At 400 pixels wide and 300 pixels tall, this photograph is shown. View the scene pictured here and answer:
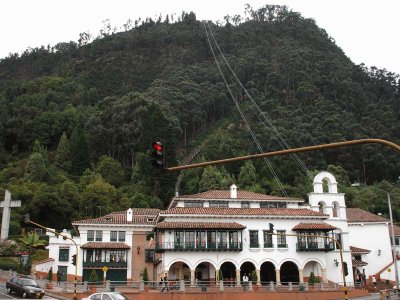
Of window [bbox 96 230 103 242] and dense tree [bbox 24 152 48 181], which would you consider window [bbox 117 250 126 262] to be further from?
dense tree [bbox 24 152 48 181]

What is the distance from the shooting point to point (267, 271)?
57062mm

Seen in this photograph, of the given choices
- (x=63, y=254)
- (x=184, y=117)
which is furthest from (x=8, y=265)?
(x=184, y=117)

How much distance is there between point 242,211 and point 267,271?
766 cm

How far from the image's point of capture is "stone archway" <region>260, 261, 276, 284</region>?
5667 cm

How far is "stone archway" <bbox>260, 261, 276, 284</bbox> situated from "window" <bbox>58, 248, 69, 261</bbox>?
2456cm

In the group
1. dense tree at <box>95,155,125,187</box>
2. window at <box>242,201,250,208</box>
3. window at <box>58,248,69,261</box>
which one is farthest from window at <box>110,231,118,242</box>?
dense tree at <box>95,155,125,187</box>

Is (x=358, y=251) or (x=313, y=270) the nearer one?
(x=313, y=270)

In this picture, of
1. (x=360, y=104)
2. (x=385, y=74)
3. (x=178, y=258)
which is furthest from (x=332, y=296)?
(x=385, y=74)

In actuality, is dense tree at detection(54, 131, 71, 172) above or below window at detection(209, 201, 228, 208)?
above

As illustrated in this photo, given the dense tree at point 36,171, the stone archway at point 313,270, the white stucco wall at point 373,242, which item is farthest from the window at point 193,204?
the dense tree at point 36,171

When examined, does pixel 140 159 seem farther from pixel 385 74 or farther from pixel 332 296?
pixel 385 74

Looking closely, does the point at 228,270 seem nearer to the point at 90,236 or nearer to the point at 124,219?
the point at 124,219

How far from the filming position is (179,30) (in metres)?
195

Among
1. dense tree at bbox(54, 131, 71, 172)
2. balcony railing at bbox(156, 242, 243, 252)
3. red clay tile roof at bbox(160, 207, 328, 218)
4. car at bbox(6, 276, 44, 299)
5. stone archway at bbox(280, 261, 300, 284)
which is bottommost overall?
car at bbox(6, 276, 44, 299)
